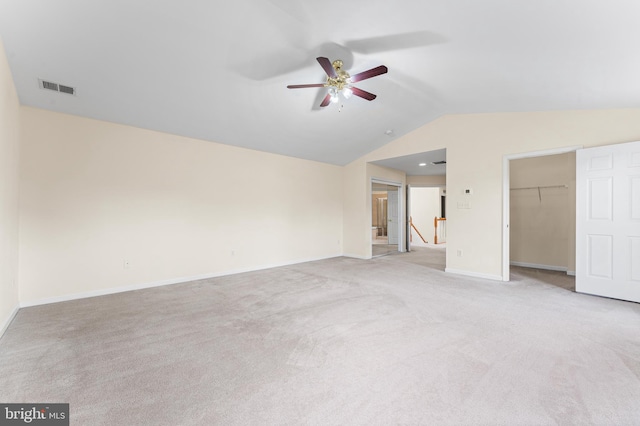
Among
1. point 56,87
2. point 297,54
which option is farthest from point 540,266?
A: point 56,87

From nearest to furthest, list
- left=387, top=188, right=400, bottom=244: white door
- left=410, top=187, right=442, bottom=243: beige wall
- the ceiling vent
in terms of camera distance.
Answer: the ceiling vent, left=387, top=188, right=400, bottom=244: white door, left=410, top=187, right=442, bottom=243: beige wall

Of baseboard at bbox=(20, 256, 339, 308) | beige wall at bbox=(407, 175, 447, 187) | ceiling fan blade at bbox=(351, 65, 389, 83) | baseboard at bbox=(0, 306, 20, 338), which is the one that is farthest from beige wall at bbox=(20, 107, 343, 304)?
beige wall at bbox=(407, 175, 447, 187)

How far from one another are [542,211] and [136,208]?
7.85 m

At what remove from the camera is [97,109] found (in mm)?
3701

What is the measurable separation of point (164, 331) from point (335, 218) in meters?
5.15

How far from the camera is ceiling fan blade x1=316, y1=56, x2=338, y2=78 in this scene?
2682 mm

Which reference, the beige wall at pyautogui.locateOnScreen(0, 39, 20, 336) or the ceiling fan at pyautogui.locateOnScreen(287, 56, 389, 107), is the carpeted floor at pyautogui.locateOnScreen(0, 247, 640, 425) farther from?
the ceiling fan at pyautogui.locateOnScreen(287, 56, 389, 107)

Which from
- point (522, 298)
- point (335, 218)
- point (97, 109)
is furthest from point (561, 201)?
point (97, 109)

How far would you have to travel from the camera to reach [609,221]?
370 cm

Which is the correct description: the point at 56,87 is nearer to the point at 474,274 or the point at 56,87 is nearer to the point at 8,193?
the point at 8,193

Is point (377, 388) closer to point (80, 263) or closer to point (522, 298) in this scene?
point (522, 298)

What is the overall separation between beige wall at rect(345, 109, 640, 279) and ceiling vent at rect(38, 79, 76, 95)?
5670 mm

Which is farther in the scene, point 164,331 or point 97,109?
point 97,109

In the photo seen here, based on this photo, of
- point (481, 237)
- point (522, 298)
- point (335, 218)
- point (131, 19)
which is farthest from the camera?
point (335, 218)
